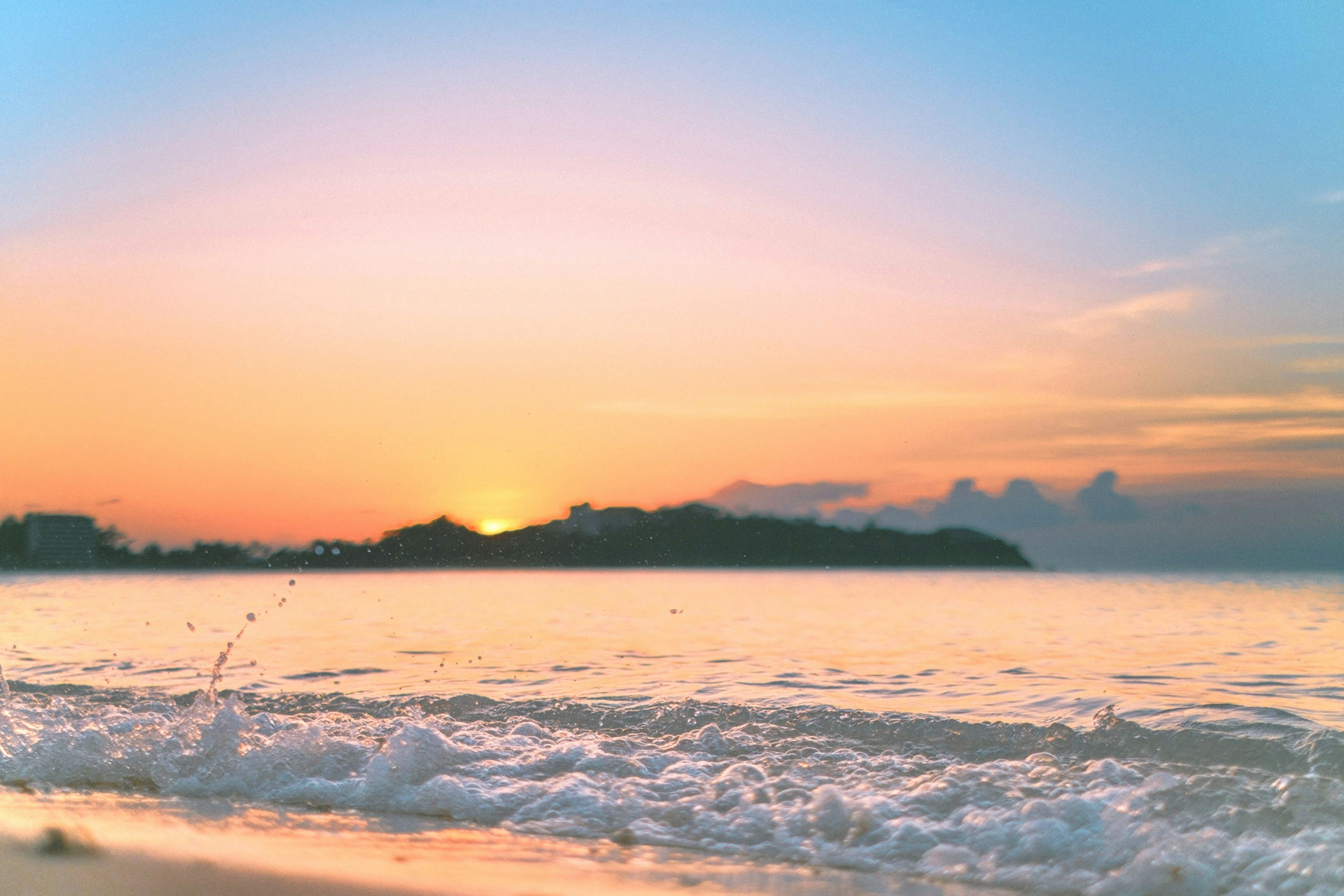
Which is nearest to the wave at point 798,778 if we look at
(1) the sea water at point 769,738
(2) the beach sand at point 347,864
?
(1) the sea water at point 769,738

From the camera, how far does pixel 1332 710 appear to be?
23.6 feet

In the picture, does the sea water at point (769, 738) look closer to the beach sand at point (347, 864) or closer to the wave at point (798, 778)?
the wave at point (798, 778)

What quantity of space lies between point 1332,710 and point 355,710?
7804 mm

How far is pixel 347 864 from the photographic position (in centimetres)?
396

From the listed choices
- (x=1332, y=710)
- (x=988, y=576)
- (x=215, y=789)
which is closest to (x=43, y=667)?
(x=215, y=789)

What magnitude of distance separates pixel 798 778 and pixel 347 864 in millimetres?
2476

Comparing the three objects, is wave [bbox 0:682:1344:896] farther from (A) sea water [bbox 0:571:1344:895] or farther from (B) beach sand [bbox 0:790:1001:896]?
(B) beach sand [bbox 0:790:1001:896]

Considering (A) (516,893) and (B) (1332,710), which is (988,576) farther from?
(A) (516,893)

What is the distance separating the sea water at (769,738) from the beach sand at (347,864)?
20cm

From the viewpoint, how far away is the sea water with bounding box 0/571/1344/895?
14.0ft

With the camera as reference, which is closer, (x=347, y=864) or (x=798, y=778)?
(x=347, y=864)

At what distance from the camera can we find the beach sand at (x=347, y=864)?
3602mm

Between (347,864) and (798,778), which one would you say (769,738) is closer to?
(798,778)

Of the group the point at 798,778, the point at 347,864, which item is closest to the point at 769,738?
the point at 798,778
